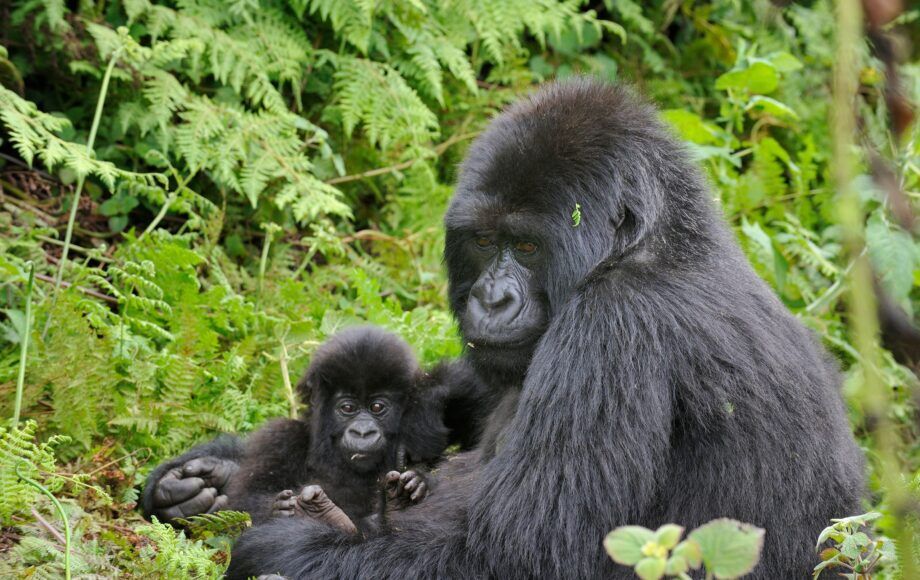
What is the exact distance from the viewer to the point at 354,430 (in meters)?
4.17

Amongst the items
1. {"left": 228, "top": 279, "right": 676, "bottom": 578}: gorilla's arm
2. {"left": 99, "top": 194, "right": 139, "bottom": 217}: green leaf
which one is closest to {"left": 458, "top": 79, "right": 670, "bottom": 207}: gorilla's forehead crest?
{"left": 228, "top": 279, "right": 676, "bottom": 578}: gorilla's arm

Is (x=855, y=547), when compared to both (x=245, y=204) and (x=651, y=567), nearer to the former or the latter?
(x=651, y=567)

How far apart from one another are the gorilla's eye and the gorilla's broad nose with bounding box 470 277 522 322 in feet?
0.39

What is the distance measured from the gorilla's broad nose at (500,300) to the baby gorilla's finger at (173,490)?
4.89ft

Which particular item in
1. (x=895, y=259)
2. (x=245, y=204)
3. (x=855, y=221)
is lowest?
(x=245, y=204)

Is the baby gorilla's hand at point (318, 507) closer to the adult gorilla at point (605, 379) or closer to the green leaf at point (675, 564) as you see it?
the adult gorilla at point (605, 379)

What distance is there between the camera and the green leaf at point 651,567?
4.75ft

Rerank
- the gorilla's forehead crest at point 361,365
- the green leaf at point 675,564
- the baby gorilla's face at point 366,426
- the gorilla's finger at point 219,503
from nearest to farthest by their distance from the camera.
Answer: the green leaf at point 675,564
the gorilla's finger at point 219,503
the baby gorilla's face at point 366,426
the gorilla's forehead crest at point 361,365

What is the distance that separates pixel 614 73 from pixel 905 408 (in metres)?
3.28

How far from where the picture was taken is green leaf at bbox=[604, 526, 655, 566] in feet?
4.96

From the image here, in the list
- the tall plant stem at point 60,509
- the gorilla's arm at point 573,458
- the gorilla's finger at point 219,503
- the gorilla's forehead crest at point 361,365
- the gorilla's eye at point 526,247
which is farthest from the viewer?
the gorilla's forehead crest at point 361,365

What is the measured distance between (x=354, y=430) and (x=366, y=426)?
2.1 inches

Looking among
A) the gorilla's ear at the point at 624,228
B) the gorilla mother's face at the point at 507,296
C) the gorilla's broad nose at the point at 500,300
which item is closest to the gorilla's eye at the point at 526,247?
the gorilla mother's face at the point at 507,296

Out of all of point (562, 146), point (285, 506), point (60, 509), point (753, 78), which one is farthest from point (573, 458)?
point (753, 78)
